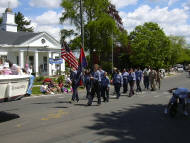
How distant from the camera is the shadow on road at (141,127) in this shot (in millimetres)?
6086

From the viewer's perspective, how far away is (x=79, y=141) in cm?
588

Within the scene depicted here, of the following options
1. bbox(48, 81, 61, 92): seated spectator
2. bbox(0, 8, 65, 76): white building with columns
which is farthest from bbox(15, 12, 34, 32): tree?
bbox(48, 81, 61, 92): seated spectator

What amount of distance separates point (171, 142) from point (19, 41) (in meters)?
33.0

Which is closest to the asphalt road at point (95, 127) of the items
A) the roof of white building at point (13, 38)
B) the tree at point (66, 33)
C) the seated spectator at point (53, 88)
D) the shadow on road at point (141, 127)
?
the shadow on road at point (141, 127)

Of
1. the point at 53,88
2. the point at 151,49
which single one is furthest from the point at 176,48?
the point at 53,88

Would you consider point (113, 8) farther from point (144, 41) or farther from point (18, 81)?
point (18, 81)

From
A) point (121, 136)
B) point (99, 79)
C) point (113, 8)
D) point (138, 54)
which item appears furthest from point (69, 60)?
point (138, 54)

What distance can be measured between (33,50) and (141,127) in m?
30.4

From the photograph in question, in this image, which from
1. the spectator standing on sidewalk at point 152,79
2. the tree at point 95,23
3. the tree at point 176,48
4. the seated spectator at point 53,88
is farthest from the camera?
the tree at point 176,48

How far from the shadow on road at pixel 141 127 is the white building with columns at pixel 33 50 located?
25.1 meters

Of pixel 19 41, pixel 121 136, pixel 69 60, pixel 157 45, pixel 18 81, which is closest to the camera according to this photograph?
pixel 121 136

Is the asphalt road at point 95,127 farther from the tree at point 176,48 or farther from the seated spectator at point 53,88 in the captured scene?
the tree at point 176,48

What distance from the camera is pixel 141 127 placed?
281 inches

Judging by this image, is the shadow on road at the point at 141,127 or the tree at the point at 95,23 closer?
the shadow on road at the point at 141,127
